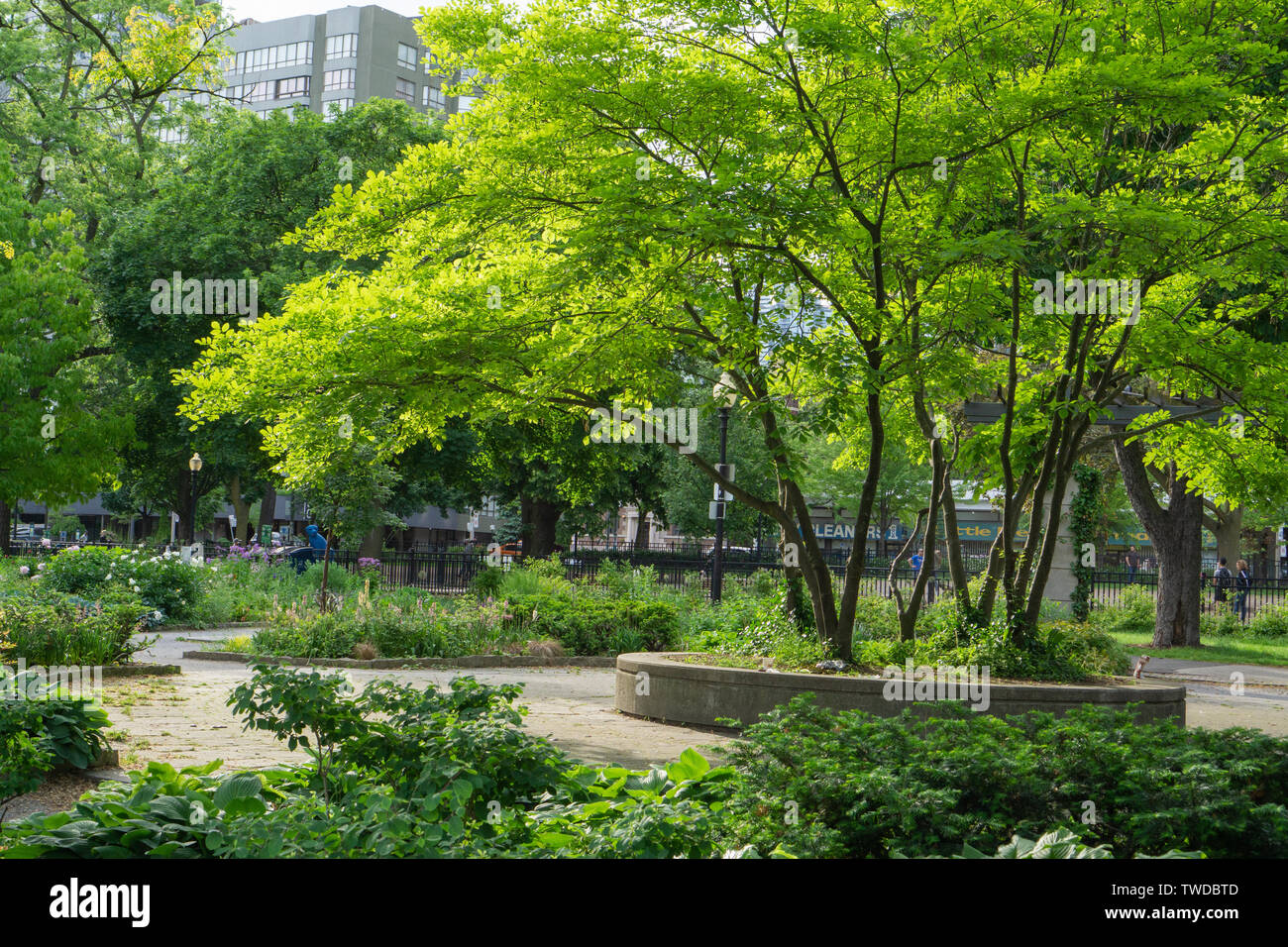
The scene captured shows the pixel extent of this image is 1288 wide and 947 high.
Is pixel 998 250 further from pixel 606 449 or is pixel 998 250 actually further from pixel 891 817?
pixel 606 449

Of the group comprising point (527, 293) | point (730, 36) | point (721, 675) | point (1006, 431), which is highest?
point (730, 36)

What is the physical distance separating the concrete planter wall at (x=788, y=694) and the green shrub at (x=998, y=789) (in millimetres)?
3719

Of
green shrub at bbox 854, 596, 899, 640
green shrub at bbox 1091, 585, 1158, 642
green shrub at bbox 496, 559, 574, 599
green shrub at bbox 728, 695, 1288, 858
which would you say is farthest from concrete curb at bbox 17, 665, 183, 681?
green shrub at bbox 1091, 585, 1158, 642

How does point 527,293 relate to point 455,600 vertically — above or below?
above

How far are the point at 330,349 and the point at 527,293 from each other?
75.1 inches

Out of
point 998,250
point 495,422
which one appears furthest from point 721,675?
point 495,422

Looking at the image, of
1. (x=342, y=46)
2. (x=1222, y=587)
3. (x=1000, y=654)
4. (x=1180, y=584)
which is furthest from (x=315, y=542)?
(x=342, y=46)

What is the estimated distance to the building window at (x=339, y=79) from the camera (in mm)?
80312

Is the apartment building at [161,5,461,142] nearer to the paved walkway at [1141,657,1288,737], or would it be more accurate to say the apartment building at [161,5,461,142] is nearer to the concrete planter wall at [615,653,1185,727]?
the paved walkway at [1141,657,1288,737]

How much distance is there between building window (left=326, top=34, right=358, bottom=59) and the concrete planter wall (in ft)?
257

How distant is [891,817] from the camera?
4.76 meters

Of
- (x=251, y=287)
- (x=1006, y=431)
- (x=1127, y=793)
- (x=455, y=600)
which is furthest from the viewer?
(x=251, y=287)

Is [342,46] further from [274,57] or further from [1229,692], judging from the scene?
[1229,692]

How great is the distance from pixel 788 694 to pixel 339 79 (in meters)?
80.4
